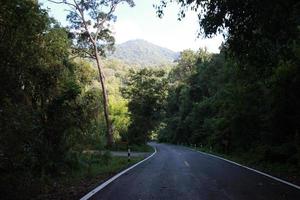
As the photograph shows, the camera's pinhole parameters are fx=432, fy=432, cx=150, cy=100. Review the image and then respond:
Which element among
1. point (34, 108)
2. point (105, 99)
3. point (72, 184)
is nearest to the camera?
point (72, 184)

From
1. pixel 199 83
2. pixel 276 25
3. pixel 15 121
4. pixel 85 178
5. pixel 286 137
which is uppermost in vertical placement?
pixel 199 83

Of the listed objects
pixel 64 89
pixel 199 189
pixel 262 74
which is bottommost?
pixel 199 189

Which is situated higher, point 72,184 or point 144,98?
point 144,98

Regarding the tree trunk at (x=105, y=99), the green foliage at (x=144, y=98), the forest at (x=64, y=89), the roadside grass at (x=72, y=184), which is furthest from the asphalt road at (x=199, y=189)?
the green foliage at (x=144, y=98)

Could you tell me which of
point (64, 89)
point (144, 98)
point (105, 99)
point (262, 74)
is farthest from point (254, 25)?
point (144, 98)

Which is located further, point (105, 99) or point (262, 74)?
point (105, 99)

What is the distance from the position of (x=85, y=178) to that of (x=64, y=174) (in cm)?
96

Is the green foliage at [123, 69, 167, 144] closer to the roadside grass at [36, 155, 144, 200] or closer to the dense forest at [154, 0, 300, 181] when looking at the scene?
the dense forest at [154, 0, 300, 181]

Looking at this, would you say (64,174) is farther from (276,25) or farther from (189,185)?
(276,25)

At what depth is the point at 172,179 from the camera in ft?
46.6

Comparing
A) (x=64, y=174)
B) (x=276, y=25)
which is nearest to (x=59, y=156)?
(x=64, y=174)

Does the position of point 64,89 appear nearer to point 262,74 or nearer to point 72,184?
point 72,184

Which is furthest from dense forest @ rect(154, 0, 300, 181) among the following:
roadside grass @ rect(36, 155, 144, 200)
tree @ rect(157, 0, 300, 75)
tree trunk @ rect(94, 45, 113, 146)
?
tree trunk @ rect(94, 45, 113, 146)

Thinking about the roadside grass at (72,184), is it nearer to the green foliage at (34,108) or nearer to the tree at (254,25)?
the green foliage at (34,108)
